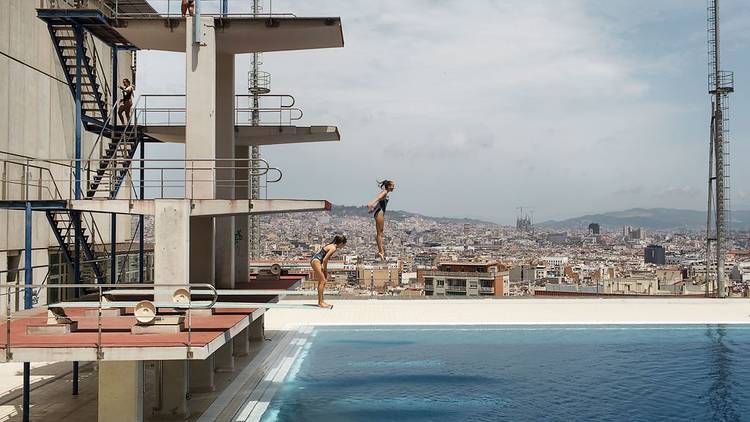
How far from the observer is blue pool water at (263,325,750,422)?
14.8 meters

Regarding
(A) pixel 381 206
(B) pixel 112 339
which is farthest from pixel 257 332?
(A) pixel 381 206

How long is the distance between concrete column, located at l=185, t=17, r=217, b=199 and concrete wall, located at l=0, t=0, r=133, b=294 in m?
5.11

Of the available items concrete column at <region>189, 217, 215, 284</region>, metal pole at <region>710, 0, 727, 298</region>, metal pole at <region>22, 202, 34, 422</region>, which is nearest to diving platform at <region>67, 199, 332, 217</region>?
metal pole at <region>22, 202, 34, 422</region>

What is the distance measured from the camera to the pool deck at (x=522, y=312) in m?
26.0

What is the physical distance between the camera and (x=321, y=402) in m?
15.4

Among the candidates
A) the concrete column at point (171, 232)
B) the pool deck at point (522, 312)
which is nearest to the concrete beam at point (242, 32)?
the concrete column at point (171, 232)

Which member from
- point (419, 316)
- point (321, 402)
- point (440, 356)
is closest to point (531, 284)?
point (419, 316)

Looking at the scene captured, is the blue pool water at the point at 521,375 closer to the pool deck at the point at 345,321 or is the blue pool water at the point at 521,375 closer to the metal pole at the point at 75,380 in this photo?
the pool deck at the point at 345,321

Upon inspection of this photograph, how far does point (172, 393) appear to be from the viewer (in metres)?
13.1

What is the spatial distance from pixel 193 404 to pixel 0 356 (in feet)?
16.0

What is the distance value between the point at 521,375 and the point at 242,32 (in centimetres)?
1052

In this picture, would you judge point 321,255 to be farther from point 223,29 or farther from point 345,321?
point 345,321

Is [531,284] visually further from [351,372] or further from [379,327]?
[351,372]

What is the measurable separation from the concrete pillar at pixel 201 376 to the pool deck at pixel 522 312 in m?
9.86
